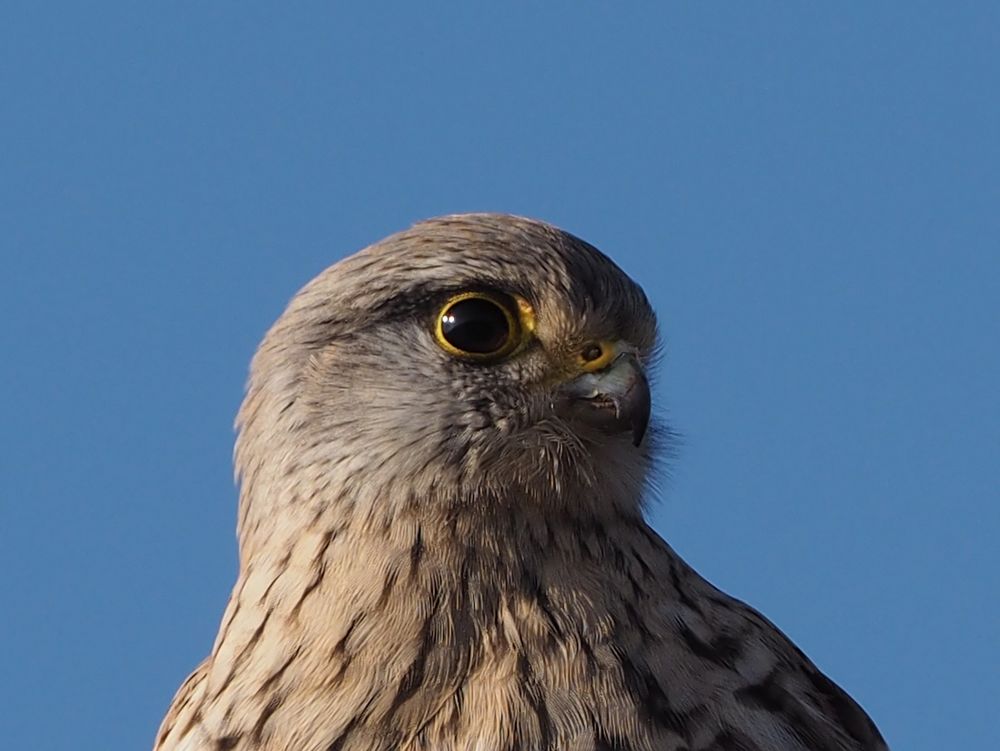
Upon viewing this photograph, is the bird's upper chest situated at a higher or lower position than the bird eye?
lower

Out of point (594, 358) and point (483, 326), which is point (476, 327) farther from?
point (594, 358)

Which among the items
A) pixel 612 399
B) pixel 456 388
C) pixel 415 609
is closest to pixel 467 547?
pixel 415 609

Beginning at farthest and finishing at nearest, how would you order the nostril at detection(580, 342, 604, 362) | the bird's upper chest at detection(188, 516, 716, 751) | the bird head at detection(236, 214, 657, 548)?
1. the nostril at detection(580, 342, 604, 362)
2. the bird head at detection(236, 214, 657, 548)
3. the bird's upper chest at detection(188, 516, 716, 751)

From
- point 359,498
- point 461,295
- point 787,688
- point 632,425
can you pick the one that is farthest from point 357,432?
point 787,688

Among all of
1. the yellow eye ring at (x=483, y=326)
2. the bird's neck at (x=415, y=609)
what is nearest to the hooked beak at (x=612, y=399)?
the yellow eye ring at (x=483, y=326)

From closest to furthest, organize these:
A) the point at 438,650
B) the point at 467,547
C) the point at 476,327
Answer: the point at 438,650 < the point at 467,547 < the point at 476,327

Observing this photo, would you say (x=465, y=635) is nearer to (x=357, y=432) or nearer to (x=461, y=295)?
(x=357, y=432)

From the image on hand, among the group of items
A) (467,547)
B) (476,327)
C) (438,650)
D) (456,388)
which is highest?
(476,327)

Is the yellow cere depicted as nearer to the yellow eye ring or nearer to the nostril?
the nostril

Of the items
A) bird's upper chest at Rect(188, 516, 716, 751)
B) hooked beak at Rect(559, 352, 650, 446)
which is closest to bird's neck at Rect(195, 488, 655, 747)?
bird's upper chest at Rect(188, 516, 716, 751)

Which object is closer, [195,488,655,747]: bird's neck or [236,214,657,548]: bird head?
[195,488,655,747]: bird's neck
